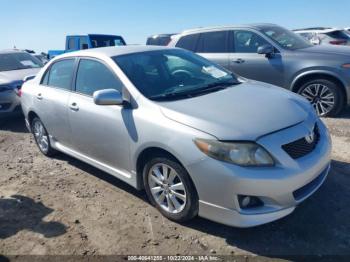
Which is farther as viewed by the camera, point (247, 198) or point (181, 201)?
point (181, 201)

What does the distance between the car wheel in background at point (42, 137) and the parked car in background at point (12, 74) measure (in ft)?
7.38

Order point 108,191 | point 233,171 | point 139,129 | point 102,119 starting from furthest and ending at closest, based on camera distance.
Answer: point 108,191 < point 102,119 < point 139,129 < point 233,171

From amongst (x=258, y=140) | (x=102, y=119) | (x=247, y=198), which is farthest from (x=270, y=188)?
(x=102, y=119)

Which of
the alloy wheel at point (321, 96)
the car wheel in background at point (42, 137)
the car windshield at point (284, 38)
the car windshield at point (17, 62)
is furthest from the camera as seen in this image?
the car windshield at point (17, 62)

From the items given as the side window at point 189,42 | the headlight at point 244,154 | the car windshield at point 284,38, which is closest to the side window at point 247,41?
the car windshield at point 284,38

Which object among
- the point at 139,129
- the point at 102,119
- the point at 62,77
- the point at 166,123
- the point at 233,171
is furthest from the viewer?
the point at 62,77

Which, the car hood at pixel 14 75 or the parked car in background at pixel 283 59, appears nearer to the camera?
the parked car in background at pixel 283 59

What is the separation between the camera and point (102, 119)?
3754mm

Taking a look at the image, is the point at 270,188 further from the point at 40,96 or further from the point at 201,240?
the point at 40,96

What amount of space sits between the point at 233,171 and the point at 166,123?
770 mm

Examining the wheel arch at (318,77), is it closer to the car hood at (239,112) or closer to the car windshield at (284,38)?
the car windshield at (284,38)

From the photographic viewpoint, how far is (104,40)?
15.4m

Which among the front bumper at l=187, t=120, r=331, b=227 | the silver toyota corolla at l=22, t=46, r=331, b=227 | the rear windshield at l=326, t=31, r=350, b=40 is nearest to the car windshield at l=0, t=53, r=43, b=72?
the silver toyota corolla at l=22, t=46, r=331, b=227

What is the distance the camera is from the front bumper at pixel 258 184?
9.04 ft
